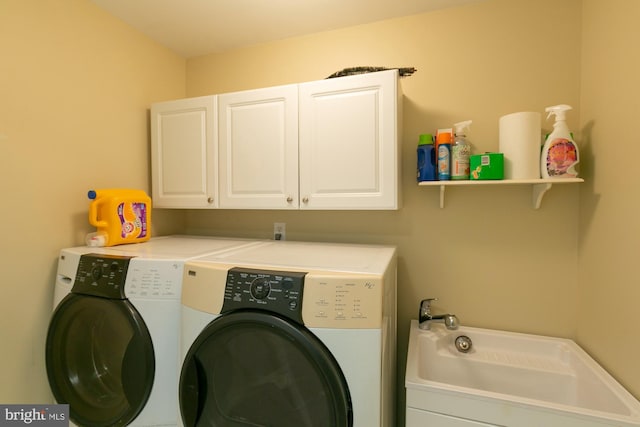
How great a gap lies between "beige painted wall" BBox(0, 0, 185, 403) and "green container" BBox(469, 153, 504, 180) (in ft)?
→ 6.67

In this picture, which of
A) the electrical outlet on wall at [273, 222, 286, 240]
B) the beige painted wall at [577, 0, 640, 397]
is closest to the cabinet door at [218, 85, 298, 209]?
the electrical outlet on wall at [273, 222, 286, 240]

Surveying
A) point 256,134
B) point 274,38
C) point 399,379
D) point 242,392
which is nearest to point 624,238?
point 399,379

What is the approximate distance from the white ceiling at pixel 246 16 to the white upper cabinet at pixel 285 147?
0.46 metres

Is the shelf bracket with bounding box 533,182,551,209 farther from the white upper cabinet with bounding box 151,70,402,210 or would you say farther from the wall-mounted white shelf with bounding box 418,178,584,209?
the white upper cabinet with bounding box 151,70,402,210

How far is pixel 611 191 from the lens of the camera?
1.16 m

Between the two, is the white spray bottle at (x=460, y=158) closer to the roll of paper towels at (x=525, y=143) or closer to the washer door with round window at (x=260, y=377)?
the roll of paper towels at (x=525, y=143)

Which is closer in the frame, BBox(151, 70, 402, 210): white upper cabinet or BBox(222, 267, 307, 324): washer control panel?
BBox(222, 267, 307, 324): washer control panel

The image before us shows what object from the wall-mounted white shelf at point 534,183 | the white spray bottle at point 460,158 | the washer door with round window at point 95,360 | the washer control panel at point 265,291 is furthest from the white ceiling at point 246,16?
the washer door with round window at point 95,360

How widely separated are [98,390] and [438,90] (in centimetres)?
232

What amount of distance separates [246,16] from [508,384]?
241cm

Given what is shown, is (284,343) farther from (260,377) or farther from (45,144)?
(45,144)

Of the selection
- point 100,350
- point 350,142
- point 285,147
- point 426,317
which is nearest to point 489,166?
point 350,142

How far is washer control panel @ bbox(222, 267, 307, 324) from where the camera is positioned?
938 mm

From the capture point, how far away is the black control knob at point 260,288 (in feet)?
3.19
